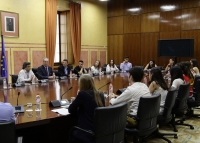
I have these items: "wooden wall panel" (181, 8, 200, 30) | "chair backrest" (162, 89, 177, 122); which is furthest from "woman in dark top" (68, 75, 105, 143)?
"wooden wall panel" (181, 8, 200, 30)

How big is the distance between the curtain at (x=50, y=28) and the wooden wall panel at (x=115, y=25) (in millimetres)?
3468

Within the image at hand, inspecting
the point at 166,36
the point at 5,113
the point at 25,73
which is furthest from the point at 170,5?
the point at 5,113

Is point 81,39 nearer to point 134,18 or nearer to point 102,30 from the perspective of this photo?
point 102,30

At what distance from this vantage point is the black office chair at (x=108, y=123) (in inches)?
79.3

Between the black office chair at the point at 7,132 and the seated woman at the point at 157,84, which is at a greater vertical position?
the seated woman at the point at 157,84

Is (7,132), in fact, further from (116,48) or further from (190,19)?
(116,48)

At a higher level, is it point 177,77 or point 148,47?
point 148,47

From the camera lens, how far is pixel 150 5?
388 inches

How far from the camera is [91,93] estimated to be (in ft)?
7.48

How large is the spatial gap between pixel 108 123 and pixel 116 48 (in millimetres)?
8984

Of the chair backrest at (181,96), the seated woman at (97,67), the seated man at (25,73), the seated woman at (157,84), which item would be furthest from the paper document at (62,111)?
the seated woman at (97,67)

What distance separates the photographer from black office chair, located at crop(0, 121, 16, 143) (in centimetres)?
174

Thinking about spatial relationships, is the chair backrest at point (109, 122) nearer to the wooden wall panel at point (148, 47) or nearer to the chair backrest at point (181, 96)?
the chair backrest at point (181, 96)

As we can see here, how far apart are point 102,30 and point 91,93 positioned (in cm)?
880
